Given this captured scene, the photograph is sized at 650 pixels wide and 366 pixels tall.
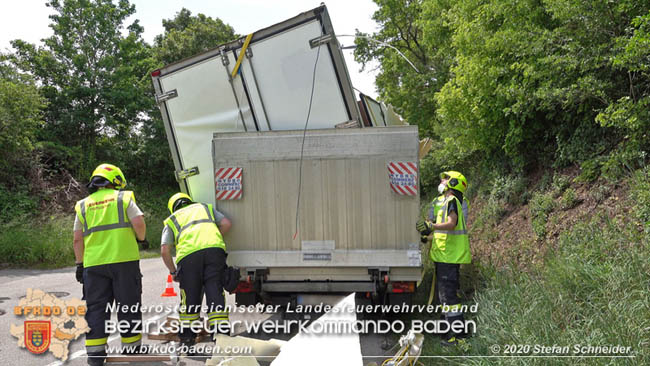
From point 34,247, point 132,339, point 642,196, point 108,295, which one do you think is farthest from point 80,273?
point 34,247

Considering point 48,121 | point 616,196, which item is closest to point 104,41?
point 48,121

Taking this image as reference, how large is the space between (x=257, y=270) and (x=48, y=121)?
60.5ft

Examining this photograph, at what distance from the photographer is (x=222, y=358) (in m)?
3.34

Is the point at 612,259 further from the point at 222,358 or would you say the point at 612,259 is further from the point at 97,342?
the point at 97,342

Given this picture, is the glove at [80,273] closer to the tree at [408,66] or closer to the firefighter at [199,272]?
the firefighter at [199,272]

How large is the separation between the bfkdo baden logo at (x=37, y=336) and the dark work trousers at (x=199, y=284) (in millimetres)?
1473

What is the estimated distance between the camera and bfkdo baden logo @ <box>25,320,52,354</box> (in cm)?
445

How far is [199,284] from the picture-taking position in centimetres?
438

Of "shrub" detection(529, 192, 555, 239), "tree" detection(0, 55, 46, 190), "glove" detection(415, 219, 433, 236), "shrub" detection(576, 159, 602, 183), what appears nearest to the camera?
"glove" detection(415, 219, 433, 236)

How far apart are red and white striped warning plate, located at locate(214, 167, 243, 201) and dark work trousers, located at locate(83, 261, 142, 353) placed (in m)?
1.18

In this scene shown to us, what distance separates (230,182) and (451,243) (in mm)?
2503

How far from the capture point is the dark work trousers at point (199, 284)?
430cm

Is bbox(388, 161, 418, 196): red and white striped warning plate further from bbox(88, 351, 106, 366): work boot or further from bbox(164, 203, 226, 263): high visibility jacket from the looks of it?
bbox(88, 351, 106, 366): work boot

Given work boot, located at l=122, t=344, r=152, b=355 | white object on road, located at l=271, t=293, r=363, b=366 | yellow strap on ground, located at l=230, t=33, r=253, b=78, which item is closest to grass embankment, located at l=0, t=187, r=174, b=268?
work boot, located at l=122, t=344, r=152, b=355
